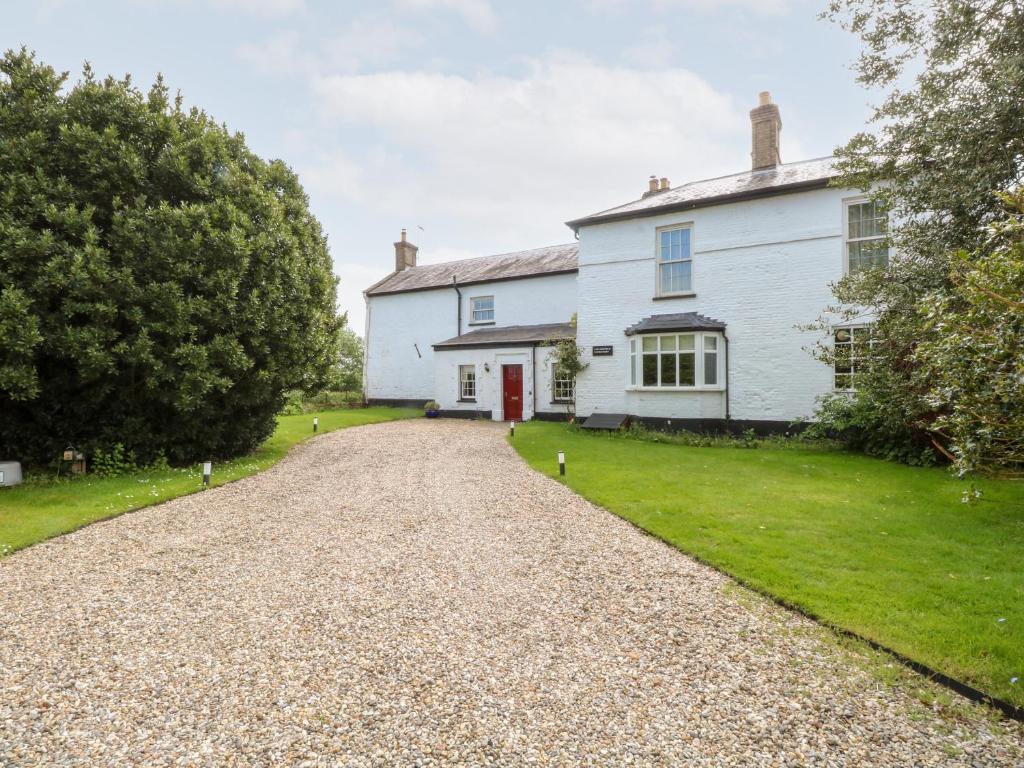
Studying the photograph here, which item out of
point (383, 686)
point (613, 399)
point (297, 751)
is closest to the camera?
point (297, 751)

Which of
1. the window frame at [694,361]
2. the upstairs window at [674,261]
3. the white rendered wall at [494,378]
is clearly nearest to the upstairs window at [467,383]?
the white rendered wall at [494,378]

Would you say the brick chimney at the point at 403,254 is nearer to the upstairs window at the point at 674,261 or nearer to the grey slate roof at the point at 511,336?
the grey slate roof at the point at 511,336

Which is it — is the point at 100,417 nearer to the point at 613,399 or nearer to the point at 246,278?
the point at 246,278

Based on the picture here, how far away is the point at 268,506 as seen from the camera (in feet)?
28.3

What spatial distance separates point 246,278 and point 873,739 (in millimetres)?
12283

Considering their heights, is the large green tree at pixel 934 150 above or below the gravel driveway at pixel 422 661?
above

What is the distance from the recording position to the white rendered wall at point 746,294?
1509 cm

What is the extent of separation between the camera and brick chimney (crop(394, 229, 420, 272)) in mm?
31344

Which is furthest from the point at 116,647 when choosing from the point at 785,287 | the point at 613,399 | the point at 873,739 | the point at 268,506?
the point at 785,287

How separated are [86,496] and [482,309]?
738 inches

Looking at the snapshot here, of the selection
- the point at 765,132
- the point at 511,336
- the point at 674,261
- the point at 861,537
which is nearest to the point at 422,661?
the point at 861,537

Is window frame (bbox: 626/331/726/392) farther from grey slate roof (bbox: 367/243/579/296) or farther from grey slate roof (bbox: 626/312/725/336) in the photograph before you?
grey slate roof (bbox: 367/243/579/296)

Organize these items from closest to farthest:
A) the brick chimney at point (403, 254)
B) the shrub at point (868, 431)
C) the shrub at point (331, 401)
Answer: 1. the shrub at point (868, 431)
2. the shrub at point (331, 401)
3. the brick chimney at point (403, 254)

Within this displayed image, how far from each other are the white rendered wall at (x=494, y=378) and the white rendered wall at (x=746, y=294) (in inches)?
138
